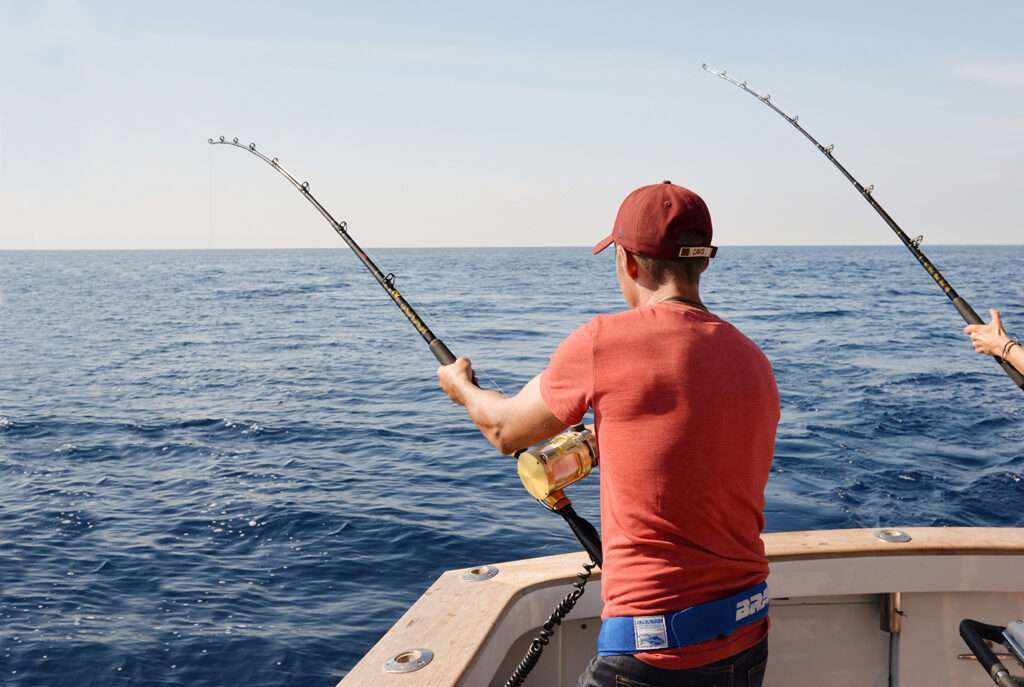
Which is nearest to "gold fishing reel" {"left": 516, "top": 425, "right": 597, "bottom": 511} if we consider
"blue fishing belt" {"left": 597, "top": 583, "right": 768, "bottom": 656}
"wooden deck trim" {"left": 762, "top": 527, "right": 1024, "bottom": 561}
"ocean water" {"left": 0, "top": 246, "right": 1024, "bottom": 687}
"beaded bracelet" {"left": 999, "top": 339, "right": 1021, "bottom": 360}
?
"blue fishing belt" {"left": 597, "top": 583, "right": 768, "bottom": 656}

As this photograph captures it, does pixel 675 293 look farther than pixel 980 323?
No

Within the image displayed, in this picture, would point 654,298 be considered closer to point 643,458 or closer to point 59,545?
point 643,458

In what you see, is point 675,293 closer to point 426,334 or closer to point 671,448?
point 671,448

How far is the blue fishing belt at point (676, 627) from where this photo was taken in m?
1.72

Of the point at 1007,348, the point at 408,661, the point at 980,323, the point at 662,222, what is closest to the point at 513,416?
the point at 662,222

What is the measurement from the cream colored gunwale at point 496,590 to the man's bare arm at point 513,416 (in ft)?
1.87

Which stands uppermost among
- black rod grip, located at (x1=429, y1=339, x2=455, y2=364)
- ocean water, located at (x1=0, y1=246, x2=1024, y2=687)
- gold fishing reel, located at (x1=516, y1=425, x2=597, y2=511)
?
black rod grip, located at (x1=429, y1=339, x2=455, y2=364)

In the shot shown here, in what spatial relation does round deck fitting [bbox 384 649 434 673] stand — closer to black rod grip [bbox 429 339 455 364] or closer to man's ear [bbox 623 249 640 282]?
black rod grip [bbox 429 339 455 364]

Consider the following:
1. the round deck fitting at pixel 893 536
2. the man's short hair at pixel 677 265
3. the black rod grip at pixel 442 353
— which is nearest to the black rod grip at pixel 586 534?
the black rod grip at pixel 442 353

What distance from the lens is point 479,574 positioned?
272 centimetres

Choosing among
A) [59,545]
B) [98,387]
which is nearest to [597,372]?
[59,545]

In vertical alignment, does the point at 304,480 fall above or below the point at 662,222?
below

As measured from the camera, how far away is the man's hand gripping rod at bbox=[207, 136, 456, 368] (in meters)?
2.87

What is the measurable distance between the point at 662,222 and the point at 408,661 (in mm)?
1173
